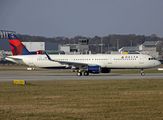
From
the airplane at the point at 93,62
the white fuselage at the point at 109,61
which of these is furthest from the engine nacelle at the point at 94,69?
the white fuselage at the point at 109,61

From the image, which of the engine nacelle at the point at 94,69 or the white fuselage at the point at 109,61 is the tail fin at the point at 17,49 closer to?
the white fuselage at the point at 109,61

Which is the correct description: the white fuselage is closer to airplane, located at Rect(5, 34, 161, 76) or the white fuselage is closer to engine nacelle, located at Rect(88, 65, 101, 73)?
airplane, located at Rect(5, 34, 161, 76)

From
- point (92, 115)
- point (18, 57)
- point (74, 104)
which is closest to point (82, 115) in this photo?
point (92, 115)

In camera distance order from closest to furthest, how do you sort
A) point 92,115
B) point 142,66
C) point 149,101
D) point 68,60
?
1. point 92,115
2. point 149,101
3. point 142,66
4. point 68,60

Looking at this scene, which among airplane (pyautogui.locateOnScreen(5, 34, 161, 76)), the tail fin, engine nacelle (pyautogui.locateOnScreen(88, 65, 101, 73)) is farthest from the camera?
the tail fin

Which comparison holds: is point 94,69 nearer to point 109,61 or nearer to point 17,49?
point 109,61

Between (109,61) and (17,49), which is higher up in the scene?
(17,49)

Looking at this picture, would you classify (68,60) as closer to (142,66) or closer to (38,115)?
(142,66)

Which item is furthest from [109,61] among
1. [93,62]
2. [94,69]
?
[94,69]

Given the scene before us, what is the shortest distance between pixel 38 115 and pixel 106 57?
33233 millimetres

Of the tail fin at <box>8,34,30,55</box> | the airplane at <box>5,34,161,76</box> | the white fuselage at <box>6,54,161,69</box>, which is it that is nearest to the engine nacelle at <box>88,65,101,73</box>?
the airplane at <box>5,34,161,76</box>

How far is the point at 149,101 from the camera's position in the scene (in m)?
17.5

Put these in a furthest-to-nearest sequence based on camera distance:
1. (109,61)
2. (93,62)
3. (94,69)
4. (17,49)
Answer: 1. (17,49)
2. (93,62)
3. (109,61)
4. (94,69)

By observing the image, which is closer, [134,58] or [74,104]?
[74,104]
